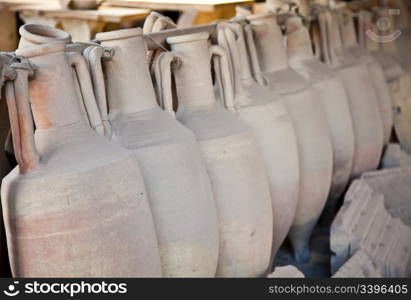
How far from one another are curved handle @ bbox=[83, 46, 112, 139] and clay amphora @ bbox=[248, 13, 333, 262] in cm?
140

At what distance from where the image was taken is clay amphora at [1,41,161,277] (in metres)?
2.29

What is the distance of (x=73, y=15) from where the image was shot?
5676 mm

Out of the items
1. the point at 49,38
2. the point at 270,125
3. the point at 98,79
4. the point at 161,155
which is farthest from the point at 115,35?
the point at 270,125

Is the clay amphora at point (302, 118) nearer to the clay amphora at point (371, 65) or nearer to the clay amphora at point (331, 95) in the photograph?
the clay amphora at point (331, 95)

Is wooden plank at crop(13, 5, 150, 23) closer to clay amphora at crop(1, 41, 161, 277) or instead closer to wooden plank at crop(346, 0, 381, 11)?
wooden plank at crop(346, 0, 381, 11)

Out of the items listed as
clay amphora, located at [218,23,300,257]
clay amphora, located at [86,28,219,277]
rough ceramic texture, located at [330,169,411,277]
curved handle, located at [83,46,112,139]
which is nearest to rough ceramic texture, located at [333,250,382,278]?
rough ceramic texture, located at [330,169,411,277]

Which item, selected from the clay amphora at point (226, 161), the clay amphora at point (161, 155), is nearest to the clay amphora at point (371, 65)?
the clay amphora at point (226, 161)

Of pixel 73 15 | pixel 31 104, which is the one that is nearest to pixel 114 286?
pixel 31 104

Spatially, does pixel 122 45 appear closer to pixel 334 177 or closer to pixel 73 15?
pixel 334 177

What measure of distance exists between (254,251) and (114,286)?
1050 millimetres

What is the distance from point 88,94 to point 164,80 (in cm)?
46

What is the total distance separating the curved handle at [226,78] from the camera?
3371 millimetres

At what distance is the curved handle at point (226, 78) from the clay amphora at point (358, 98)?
162cm

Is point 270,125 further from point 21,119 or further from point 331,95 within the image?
point 21,119
